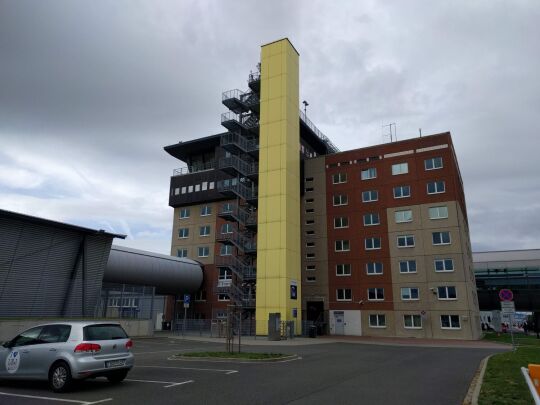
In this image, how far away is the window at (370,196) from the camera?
4739 centimetres

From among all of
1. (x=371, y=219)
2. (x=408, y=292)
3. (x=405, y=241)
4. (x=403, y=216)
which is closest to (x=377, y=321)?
(x=408, y=292)

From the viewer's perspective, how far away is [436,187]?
144 ft

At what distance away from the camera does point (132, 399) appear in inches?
353

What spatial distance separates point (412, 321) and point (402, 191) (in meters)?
13.5

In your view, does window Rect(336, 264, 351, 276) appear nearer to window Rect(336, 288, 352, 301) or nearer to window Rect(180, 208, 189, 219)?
window Rect(336, 288, 352, 301)

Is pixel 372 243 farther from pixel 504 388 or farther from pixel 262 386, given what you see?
pixel 262 386

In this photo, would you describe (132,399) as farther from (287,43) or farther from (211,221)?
(211,221)

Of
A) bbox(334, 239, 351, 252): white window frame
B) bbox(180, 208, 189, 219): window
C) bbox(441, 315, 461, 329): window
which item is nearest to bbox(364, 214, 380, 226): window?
bbox(334, 239, 351, 252): white window frame

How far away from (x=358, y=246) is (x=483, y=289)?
3884 cm

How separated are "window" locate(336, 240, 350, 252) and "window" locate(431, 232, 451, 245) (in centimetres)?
914

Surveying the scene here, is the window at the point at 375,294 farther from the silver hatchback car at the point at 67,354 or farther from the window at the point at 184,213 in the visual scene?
the silver hatchback car at the point at 67,354

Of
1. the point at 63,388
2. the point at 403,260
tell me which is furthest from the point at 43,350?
the point at 403,260

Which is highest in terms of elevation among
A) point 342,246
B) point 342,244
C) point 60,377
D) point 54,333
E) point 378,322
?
point 342,244

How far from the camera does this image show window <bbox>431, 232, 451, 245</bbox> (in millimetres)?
42062
